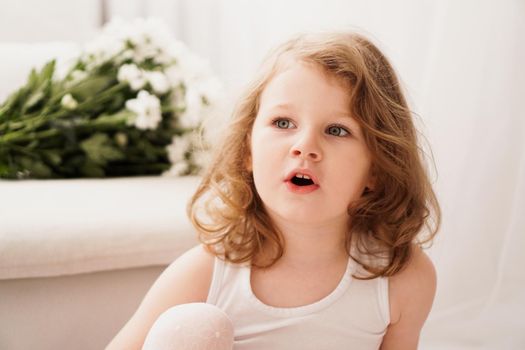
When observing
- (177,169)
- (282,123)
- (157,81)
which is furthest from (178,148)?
(282,123)

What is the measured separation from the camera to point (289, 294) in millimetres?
938

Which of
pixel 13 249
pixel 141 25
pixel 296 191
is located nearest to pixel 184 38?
pixel 141 25

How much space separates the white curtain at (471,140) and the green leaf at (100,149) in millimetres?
501

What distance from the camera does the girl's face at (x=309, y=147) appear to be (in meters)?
0.80

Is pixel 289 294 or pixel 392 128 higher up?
pixel 392 128

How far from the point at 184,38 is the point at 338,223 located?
185 centimetres

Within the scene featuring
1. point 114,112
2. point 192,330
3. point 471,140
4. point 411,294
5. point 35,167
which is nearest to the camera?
point 192,330

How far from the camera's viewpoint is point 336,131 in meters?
0.83

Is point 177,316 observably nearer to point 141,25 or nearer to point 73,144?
point 73,144

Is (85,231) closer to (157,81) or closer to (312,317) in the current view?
(312,317)

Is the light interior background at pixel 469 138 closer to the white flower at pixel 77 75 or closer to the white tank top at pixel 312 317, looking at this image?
the white tank top at pixel 312 317

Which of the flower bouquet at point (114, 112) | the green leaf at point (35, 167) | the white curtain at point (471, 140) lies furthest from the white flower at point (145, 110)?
the white curtain at point (471, 140)

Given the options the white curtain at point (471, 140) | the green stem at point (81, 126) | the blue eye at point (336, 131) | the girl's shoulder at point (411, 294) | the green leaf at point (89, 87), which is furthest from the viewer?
the green leaf at point (89, 87)

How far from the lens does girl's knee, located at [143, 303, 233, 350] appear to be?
729mm
